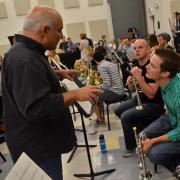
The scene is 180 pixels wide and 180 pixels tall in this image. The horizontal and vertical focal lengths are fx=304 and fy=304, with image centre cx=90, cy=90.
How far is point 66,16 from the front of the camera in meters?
13.7

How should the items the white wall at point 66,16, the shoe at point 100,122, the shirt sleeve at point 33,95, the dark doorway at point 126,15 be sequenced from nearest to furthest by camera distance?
1. the shirt sleeve at point 33,95
2. the shoe at point 100,122
3. the white wall at point 66,16
4. the dark doorway at point 126,15

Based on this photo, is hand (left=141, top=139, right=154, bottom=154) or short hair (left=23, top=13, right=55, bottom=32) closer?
short hair (left=23, top=13, right=55, bottom=32)

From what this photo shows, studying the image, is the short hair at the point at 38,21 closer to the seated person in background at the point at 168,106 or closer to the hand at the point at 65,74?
the hand at the point at 65,74

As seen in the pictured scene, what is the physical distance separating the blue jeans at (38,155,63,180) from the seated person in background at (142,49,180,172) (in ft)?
2.69

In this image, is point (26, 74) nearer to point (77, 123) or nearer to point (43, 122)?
point (43, 122)

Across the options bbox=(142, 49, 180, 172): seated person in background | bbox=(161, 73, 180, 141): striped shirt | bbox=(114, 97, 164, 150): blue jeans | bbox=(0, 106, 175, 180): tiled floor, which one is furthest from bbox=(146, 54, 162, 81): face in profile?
bbox=(0, 106, 175, 180): tiled floor

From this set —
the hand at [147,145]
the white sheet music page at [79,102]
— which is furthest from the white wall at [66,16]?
the hand at [147,145]

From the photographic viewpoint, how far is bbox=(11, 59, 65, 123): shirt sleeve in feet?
5.15

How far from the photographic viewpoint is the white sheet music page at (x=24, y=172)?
37.0 inches

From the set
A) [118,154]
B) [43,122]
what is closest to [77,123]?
[118,154]

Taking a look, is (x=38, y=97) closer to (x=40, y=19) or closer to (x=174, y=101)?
(x=40, y=19)

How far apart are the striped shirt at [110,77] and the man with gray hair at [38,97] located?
2602mm

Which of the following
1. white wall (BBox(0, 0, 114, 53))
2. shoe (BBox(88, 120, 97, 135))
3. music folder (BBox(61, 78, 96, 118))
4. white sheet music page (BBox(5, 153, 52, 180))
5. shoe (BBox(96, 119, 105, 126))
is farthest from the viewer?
white wall (BBox(0, 0, 114, 53))

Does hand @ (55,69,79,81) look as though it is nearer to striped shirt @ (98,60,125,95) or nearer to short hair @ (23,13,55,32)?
short hair @ (23,13,55,32)
